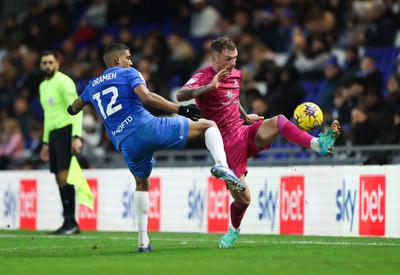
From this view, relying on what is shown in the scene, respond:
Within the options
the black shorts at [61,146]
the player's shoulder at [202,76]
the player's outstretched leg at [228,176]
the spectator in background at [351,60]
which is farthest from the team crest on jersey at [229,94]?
the spectator in background at [351,60]

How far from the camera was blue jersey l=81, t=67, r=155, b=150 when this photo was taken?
10.6 m

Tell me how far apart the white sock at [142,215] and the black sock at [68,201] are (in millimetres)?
4321

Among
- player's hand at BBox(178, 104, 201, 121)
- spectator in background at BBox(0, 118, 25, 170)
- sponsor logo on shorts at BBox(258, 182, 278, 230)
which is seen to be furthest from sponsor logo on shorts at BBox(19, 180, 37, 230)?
player's hand at BBox(178, 104, 201, 121)

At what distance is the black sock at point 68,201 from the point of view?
15.1m

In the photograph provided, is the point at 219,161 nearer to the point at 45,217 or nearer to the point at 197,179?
the point at 197,179

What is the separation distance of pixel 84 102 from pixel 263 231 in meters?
4.51

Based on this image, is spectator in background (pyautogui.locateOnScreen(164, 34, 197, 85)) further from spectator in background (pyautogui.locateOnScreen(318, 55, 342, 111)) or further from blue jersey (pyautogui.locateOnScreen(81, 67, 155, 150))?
blue jersey (pyautogui.locateOnScreen(81, 67, 155, 150))

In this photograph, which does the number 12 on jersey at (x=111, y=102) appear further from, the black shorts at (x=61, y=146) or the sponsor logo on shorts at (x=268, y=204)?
the sponsor logo on shorts at (x=268, y=204)

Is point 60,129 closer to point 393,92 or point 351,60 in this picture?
point 393,92

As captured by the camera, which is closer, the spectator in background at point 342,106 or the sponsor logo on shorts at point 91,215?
the spectator in background at point 342,106

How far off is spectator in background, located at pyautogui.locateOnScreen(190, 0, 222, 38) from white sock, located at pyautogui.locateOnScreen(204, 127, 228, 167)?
1193cm

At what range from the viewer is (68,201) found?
15.1m

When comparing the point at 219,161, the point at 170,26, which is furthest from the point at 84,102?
the point at 170,26

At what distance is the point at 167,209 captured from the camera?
16.2m
